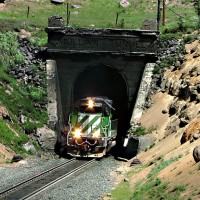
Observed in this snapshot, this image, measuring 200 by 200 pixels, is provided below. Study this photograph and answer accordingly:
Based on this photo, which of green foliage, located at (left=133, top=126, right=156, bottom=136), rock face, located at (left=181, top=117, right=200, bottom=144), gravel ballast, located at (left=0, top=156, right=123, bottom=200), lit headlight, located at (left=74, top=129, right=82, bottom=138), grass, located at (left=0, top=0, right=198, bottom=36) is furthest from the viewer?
grass, located at (left=0, top=0, right=198, bottom=36)

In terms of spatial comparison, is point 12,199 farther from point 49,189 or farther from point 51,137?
point 51,137

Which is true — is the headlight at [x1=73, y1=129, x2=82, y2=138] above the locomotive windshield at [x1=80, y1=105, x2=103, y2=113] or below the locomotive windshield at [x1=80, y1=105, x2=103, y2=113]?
below

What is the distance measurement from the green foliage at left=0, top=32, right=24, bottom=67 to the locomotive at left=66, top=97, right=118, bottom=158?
899 cm

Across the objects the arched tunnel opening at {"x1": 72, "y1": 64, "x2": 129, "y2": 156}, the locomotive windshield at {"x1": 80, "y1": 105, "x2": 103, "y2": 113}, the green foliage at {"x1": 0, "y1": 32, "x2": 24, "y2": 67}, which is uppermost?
the green foliage at {"x1": 0, "y1": 32, "x2": 24, "y2": 67}

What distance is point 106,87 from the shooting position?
43250 mm

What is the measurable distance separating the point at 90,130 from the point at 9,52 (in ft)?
39.6

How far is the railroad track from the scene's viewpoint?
17.7 m

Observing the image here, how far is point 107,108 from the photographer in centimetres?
3156

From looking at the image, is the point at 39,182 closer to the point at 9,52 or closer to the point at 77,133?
the point at 77,133

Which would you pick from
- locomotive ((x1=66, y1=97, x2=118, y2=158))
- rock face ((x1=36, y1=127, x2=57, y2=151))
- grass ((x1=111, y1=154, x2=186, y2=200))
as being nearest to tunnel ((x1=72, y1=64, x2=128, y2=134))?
rock face ((x1=36, y1=127, x2=57, y2=151))

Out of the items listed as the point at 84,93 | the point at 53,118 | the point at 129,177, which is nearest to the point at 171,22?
the point at 84,93

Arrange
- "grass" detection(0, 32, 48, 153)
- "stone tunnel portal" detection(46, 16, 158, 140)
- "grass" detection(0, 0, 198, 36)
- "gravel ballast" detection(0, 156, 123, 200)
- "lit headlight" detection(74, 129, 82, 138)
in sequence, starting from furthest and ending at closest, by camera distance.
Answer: "grass" detection(0, 0, 198, 36) → "stone tunnel portal" detection(46, 16, 158, 140) → "lit headlight" detection(74, 129, 82, 138) → "grass" detection(0, 32, 48, 153) → "gravel ballast" detection(0, 156, 123, 200)

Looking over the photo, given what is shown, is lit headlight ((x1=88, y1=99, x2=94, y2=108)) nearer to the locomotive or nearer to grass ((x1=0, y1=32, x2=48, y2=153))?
the locomotive

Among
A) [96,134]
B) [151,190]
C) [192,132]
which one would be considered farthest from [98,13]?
[151,190]
